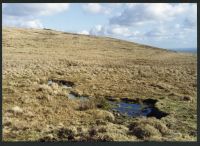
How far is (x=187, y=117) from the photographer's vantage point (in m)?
15.6

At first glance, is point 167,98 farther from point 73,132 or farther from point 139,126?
point 73,132

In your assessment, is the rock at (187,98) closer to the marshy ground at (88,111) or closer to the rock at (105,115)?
the marshy ground at (88,111)

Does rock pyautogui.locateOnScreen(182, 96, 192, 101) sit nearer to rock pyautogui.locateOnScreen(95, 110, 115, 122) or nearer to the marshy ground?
the marshy ground

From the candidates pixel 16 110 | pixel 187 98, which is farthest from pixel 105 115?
pixel 187 98

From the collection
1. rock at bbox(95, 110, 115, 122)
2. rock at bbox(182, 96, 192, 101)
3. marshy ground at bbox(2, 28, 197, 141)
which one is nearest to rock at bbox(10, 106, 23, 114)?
marshy ground at bbox(2, 28, 197, 141)

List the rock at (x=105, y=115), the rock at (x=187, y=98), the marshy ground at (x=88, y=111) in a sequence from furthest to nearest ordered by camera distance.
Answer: the rock at (x=187, y=98) → the rock at (x=105, y=115) → the marshy ground at (x=88, y=111)

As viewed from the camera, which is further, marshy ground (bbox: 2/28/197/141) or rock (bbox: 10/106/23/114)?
rock (bbox: 10/106/23/114)

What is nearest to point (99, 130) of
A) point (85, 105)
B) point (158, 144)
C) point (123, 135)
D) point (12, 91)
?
point (123, 135)

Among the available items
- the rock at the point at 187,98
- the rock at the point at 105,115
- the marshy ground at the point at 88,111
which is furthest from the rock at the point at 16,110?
the rock at the point at 187,98

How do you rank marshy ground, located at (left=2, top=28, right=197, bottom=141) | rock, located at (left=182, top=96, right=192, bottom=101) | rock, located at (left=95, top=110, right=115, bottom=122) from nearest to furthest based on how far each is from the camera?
marshy ground, located at (left=2, top=28, right=197, bottom=141) < rock, located at (left=95, top=110, right=115, bottom=122) < rock, located at (left=182, top=96, right=192, bottom=101)

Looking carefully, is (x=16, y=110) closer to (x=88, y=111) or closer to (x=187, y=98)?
(x=88, y=111)

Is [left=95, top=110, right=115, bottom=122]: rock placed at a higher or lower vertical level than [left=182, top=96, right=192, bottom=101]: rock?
lower

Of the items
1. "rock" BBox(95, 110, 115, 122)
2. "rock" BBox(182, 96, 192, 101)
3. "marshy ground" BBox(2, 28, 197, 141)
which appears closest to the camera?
"marshy ground" BBox(2, 28, 197, 141)

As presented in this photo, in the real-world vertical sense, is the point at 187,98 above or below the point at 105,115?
above
